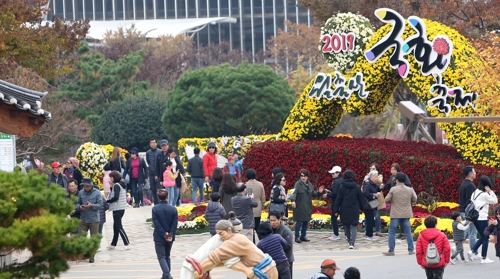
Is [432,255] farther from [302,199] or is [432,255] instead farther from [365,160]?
[365,160]

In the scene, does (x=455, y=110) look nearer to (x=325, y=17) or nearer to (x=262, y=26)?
(x=325, y=17)

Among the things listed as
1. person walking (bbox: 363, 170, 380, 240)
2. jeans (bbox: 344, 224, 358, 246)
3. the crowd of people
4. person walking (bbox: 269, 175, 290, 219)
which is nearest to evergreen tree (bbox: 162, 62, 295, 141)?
the crowd of people

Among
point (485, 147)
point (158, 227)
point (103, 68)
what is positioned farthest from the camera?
point (103, 68)

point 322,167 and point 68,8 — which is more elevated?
point 68,8

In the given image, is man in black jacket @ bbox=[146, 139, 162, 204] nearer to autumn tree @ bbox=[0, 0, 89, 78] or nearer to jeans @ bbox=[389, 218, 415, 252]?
autumn tree @ bbox=[0, 0, 89, 78]

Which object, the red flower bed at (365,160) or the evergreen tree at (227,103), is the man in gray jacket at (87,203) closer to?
the red flower bed at (365,160)

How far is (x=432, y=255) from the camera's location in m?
13.2

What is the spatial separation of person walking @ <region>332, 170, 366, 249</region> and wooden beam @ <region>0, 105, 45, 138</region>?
6606 millimetres

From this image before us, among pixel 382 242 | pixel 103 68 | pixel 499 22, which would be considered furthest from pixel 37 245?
pixel 103 68

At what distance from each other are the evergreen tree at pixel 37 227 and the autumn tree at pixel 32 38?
12.3 m

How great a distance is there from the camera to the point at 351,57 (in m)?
25.5

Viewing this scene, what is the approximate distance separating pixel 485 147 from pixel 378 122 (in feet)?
74.0

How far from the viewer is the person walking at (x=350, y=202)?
731 inches

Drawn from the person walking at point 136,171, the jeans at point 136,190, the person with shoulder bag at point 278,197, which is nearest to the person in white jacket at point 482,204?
the person with shoulder bag at point 278,197
